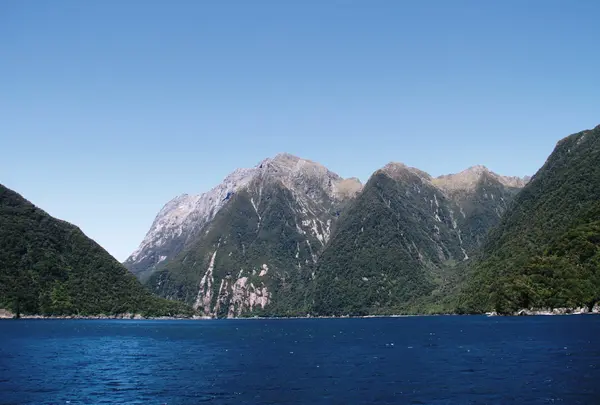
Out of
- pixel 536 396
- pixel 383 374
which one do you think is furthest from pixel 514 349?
pixel 536 396

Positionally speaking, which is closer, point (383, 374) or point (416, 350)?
point (383, 374)

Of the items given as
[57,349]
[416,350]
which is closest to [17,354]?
[57,349]

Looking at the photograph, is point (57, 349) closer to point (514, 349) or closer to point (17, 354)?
point (17, 354)

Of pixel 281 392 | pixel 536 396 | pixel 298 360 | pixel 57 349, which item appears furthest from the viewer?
pixel 57 349

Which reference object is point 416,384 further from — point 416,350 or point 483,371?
point 416,350

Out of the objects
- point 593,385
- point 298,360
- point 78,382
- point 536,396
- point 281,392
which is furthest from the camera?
point 298,360

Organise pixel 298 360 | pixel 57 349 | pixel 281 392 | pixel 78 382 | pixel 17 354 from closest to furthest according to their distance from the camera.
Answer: pixel 281 392
pixel 78 382
pixel 298 360
pixel 17 354
pixel 57 349

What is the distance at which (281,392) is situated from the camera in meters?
68.7

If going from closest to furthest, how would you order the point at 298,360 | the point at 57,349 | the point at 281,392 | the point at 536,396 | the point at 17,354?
the point at 536,396
the point at 281,392
the point at 298,360
the point at 17,354
the point at 57,349

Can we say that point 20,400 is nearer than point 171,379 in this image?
Yes

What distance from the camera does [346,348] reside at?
136 metres

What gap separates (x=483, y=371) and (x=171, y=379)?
46.4 meters

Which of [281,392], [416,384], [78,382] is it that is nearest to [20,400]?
[78,382]

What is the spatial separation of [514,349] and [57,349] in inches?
4160
